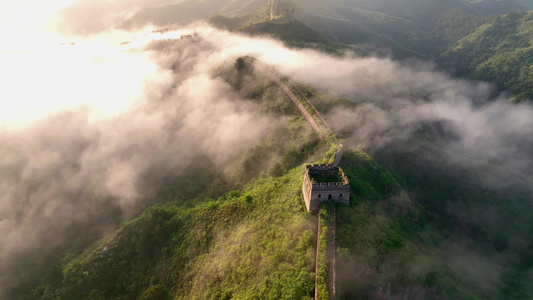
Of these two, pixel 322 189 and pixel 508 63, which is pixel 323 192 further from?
pixel 508 63

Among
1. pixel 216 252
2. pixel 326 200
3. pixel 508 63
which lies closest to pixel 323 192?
pixel 326 200

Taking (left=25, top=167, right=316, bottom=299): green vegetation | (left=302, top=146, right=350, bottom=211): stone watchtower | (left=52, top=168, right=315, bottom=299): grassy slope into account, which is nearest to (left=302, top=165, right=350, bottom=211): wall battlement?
(left=302, top=146, right=350, bottom=211): stone watchtower

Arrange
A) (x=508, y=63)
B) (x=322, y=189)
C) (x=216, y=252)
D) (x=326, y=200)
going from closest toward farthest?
(x=322, y=189) < (x=326, y=200) < (x=216, y=252) < (x=508, y=63)

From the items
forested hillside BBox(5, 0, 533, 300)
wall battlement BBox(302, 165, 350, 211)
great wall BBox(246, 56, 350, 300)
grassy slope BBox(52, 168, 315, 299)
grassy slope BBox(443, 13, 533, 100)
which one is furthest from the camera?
grassy slope BBox(443, 13, 533, 100)

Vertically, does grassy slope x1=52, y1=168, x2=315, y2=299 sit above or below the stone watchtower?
below

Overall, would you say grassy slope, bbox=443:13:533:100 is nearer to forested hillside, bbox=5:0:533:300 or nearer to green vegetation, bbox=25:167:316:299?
forested hillside, bbox=5:0:533:300

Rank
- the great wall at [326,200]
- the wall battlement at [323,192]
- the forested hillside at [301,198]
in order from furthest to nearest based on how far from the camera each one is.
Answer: the wall battlement at [323,192] < the forested hillside at [301,198] < the great wall at [326,200]

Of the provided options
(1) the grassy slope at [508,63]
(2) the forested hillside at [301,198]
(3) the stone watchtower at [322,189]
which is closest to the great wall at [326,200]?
(3) the stone watchtower at [322,189]

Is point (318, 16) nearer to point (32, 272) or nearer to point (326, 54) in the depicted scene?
point (326, 54)

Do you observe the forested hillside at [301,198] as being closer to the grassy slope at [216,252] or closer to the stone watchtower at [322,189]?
the grassy slope at [216,252]

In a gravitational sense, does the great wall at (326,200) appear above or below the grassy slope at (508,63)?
above

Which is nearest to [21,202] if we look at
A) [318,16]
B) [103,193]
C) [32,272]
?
[103,193]

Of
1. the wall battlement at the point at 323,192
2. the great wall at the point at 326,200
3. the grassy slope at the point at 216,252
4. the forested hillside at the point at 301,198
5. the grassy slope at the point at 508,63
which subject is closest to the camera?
the great wall at the point at 326,200
